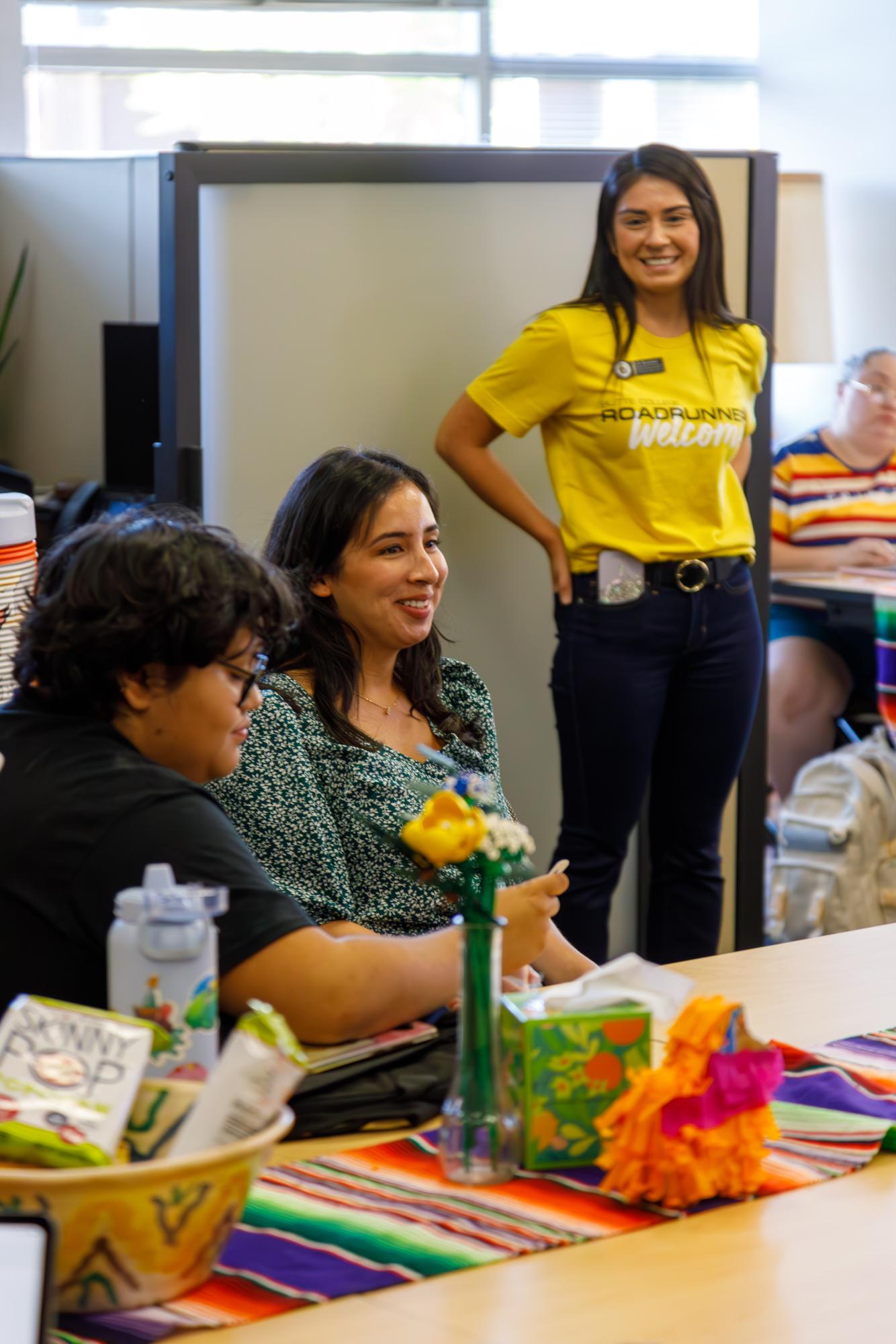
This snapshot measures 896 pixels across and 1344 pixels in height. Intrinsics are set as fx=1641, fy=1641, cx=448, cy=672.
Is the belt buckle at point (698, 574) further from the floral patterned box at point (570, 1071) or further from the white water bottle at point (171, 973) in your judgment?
the white water bottle at point (171, 973)

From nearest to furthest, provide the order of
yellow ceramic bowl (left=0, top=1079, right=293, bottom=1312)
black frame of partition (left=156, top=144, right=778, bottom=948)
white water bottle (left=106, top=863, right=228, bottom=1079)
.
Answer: yellow ceramic bowl (left=0, top=1079, right=293, bottom=1312) < white water bottle (left=106, top=863, right=228, bottom=1079) < black frame of partition (left=156, top=144, right=778, bottom=948)

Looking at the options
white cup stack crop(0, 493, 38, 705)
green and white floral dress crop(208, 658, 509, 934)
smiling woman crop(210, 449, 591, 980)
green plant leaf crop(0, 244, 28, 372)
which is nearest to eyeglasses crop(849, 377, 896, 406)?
green plant leaf crop(0, 244, 28, 372)

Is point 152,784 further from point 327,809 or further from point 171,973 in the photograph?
point 327,809

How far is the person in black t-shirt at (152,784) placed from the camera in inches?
43.3

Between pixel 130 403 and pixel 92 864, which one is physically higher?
pixel 130 403

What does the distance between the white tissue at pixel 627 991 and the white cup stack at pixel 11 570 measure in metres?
0.74

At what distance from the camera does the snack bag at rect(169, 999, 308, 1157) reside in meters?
0.84

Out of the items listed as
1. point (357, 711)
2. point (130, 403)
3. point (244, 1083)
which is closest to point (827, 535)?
point (130, 403)

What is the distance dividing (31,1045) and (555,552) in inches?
70.6

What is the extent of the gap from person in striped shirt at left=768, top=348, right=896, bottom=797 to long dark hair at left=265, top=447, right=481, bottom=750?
2.28 metres

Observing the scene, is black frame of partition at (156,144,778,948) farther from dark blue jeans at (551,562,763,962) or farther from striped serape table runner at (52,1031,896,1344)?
striped serape table runner at (52,1031,896,1344)

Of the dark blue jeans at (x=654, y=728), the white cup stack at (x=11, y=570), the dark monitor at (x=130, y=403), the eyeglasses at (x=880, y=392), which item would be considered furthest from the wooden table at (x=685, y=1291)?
the eyeglasses at (x=880, y=392)

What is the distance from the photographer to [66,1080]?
34.3 inches

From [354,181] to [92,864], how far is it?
1776 mm
